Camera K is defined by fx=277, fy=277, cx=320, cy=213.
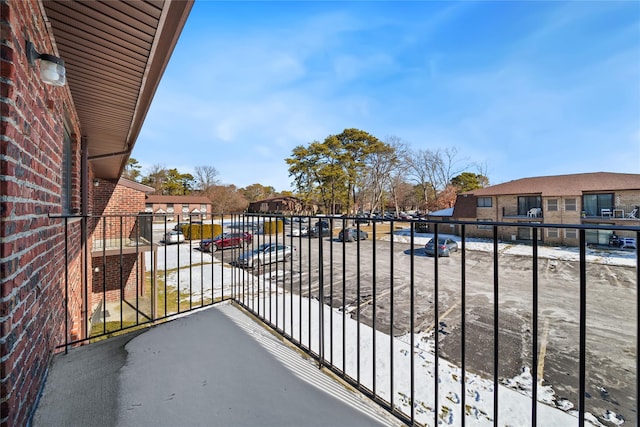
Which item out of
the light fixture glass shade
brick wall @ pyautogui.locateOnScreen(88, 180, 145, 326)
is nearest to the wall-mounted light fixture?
the light fixture glass shade

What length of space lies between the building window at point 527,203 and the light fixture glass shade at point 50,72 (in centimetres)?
2354

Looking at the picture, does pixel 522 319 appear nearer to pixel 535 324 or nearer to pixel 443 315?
pixel 443 315

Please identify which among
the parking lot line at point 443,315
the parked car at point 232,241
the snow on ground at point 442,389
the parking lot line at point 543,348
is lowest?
the parking lot line at point 543,348

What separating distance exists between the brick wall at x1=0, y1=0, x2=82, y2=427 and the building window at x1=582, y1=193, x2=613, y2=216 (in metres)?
24.0

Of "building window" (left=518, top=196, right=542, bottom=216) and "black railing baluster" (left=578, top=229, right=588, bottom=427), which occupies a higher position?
"building window" (left=518, top=196, right=542, bottom=216)

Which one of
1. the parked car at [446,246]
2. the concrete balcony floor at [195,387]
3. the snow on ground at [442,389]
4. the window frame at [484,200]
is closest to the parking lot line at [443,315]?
the snow on ground at [442,389]

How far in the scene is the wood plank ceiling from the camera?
146 cm

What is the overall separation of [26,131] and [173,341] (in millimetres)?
1711

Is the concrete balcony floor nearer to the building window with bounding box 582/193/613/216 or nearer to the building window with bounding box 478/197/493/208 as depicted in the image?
the building window with bounding box 582/193/613/216

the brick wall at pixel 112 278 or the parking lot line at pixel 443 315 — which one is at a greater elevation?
the brick wall at pixel 112 278

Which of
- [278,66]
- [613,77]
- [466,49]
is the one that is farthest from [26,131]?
[613,77]

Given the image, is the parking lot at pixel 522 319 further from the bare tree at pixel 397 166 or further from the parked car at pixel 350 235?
the bare tree at pixel 397 166

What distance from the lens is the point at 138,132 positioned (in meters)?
3.61

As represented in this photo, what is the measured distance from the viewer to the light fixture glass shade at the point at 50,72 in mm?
1393
